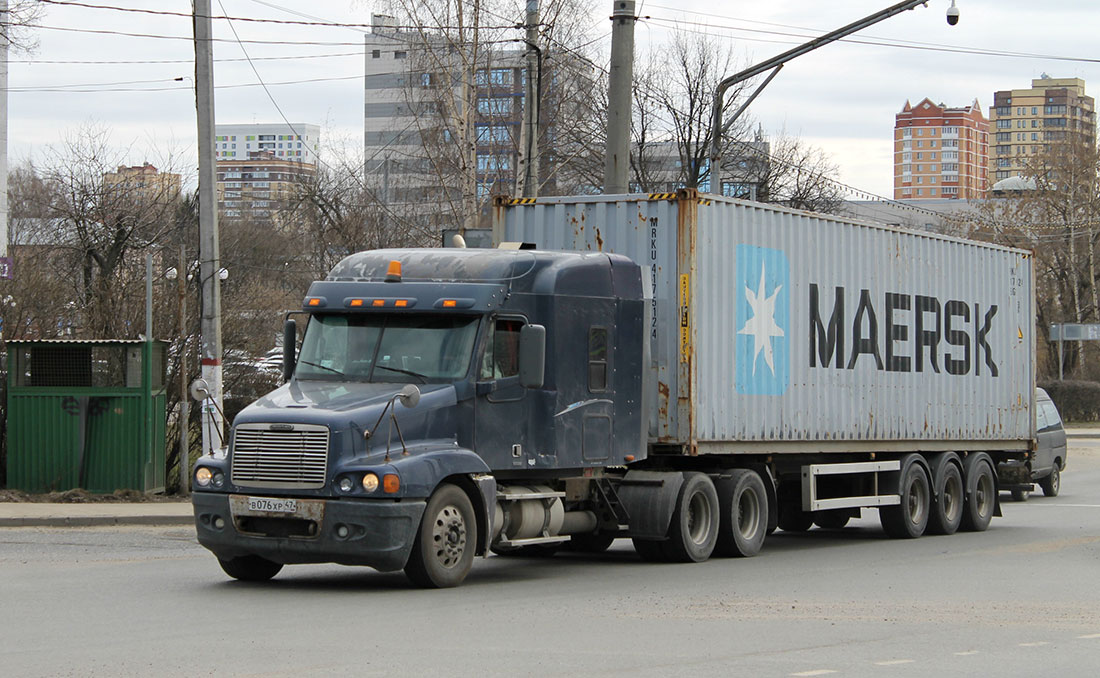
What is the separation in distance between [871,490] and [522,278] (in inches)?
269

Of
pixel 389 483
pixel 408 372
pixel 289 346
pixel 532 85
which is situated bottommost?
pixel 389 483

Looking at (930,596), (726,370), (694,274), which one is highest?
(694,274)

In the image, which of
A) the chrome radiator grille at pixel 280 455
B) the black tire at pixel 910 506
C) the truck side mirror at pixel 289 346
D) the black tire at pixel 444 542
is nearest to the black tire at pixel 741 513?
the black tire at pixel 910 506

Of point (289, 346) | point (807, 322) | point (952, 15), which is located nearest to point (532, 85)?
point (952, 15)

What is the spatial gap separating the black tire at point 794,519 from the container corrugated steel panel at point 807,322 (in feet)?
4.27

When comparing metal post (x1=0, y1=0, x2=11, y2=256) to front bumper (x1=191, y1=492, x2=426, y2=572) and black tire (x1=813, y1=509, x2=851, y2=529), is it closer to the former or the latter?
black tire (x1=813, y1=509, x2=851, y2=529)

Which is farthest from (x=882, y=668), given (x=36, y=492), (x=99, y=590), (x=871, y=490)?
(x=36, y=492)

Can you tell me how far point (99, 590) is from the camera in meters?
12.0

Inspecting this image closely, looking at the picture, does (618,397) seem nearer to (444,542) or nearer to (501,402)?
(501,402)

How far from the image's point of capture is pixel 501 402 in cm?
1299

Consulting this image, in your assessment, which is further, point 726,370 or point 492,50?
point 492,50

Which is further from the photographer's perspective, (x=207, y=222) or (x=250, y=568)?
(x=207, y=222)

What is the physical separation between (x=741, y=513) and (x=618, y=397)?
2588mm

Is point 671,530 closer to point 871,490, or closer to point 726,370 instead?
point 726,370
